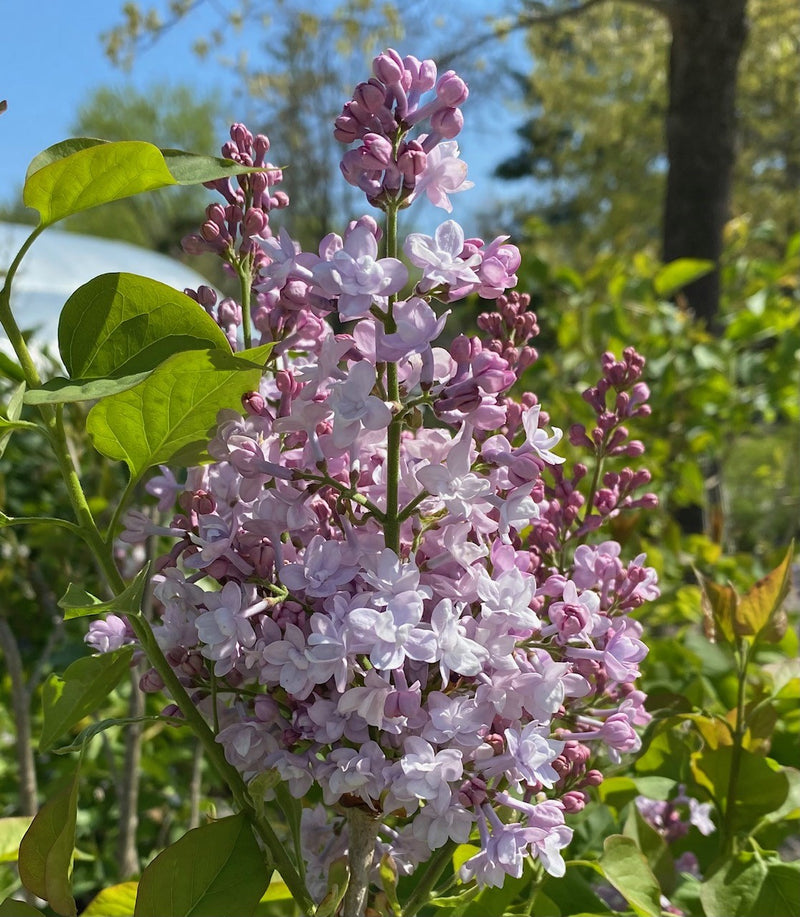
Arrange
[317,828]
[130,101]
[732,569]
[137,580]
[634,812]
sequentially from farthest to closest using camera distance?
[130,101], [732,569], [634,812], [317,828], [137,580]

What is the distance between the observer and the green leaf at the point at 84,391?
398 mm

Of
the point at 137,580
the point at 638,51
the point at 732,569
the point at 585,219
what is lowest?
the point at 732,569

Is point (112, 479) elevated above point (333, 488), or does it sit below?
below

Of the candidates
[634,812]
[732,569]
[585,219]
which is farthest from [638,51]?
[634,812]

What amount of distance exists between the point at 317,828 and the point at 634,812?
0.26 meters

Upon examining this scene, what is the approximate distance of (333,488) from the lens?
458 millimetres

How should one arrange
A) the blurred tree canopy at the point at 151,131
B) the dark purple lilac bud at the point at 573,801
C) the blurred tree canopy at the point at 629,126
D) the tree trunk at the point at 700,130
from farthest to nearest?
the blurred tree canopy at the point at 151,131 < the blurred tree canopy at the point at 629,126 < the tree trunk at the point at 700,130 < the dark purple lilac bud at the point at 573,801

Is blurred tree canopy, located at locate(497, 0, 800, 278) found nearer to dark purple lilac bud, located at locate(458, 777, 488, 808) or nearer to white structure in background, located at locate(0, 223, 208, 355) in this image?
white structure in background, located at locate(0, 223, 208, 355)

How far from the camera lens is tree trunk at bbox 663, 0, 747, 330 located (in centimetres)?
256

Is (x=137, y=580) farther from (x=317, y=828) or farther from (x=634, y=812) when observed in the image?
(x=634, y=812)

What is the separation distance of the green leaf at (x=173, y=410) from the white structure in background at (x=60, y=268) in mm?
2962

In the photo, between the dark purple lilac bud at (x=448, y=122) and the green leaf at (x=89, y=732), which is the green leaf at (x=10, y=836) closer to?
the green leaf at (x=89, y=732)

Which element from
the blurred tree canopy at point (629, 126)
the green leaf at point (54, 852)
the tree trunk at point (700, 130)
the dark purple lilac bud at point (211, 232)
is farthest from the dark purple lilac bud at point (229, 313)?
the blurred tree canopy at point (629, 126)

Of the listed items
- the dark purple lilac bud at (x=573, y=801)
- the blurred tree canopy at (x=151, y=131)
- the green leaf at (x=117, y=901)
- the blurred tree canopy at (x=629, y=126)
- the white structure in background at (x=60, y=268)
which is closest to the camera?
the dark purple lilac bud at (x=573, y=801)
